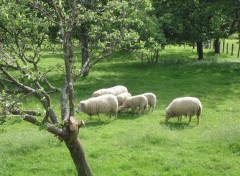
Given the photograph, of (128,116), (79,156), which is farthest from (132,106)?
(79,156)

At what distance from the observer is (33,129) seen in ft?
56.6

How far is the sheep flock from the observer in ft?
58.0

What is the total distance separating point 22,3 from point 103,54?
214 centimetres

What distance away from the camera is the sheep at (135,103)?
19656mm

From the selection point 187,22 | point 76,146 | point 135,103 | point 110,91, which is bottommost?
point 135,103

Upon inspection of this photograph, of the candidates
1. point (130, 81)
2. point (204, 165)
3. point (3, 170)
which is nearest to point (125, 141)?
point (204, 165)

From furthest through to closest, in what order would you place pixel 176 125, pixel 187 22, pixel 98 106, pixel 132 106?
pixel 187 22 → pixel 132 106 → pixel 98 106 → pixel 176 125

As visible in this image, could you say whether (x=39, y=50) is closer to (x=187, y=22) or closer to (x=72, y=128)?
(x=72, y=128)

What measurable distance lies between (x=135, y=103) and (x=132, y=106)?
250 millimetres

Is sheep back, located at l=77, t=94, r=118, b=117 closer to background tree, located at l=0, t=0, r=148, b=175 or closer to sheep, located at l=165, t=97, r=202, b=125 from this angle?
sheep, located at l=165, t=97, r=202, b=125

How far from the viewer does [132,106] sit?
19.9 metres

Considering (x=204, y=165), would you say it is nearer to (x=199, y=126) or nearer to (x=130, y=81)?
(x=199, y=126)

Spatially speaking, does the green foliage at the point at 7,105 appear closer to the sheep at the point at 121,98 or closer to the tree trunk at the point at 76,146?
the tree trunk at the point at 76,146

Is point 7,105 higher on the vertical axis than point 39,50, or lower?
lower
